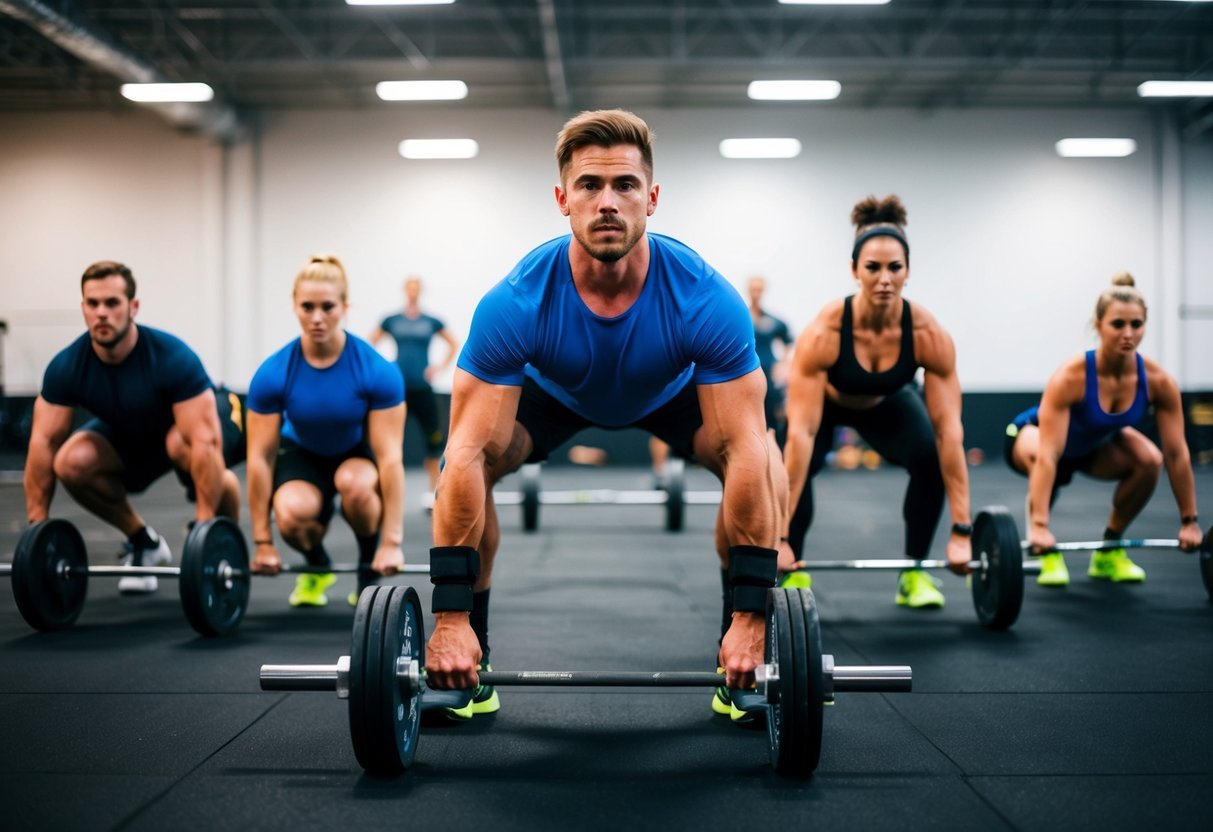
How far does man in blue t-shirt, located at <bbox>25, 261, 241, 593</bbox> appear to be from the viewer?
3119 mm

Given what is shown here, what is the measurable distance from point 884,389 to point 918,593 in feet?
2.62

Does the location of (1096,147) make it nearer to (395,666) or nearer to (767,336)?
(767,336)

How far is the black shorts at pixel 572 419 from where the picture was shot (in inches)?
87.5

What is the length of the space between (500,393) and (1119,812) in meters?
1.32

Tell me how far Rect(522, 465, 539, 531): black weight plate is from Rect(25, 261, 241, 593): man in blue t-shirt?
200cm

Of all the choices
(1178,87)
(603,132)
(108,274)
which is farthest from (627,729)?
(1178,87)

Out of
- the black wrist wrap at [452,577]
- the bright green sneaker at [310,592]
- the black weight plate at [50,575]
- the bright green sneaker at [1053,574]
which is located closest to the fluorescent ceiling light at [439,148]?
the bright green sneaker at [310,592]

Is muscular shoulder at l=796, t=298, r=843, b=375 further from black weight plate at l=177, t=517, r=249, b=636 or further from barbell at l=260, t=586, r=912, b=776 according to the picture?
black weight plate at l=177, t=517, r=249, b=636

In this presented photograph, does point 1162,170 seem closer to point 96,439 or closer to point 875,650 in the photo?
point 875,650

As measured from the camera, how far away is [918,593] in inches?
134

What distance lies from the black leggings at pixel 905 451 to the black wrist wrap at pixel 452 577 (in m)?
1.59

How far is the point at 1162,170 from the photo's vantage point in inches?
403

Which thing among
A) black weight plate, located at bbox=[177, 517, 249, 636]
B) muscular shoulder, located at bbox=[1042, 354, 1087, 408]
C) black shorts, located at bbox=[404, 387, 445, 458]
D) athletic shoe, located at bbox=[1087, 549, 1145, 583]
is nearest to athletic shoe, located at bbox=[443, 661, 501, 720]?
black weight plate, located at bbox=[177, 517, 249, 636]

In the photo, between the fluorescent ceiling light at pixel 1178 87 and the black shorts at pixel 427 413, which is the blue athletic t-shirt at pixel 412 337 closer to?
the black shorts at pixel 427 413
